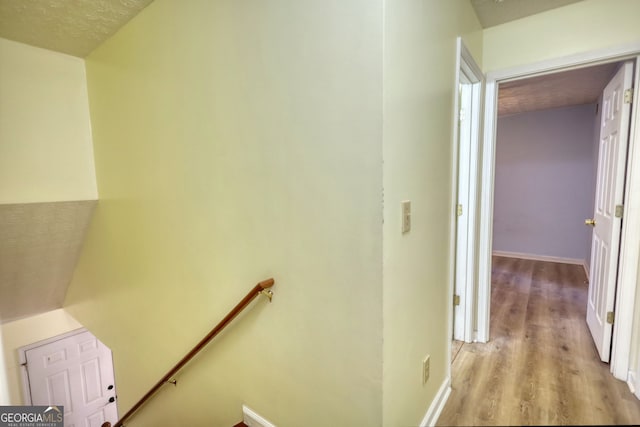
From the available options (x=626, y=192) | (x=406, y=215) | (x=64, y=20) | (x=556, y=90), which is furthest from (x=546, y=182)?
(x=64, y=20)

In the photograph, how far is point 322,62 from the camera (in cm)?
114

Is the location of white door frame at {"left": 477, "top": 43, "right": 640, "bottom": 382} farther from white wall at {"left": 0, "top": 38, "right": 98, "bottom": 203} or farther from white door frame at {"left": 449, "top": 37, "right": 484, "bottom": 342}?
white wall at {"left": 0, "top": 38, "right": 98, "bottom": 203}

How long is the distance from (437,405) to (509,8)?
2.36 meters

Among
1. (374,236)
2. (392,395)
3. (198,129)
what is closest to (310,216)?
(374,236)

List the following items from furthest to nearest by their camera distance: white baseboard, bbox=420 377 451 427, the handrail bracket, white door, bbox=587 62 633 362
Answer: white door, bbox=587 62 633 362 < white baseboard, bbox=420 377 451 427 < the handrail bracket

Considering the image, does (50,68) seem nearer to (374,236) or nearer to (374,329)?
(374,236)

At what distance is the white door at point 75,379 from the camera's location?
→ 11.7 feet

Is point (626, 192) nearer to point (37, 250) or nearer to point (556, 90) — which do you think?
point (556, 90)

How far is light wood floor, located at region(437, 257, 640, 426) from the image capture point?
132 centimetres

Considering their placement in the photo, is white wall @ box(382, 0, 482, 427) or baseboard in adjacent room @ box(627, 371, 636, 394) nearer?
white wall @ box(382, 0, 482, 427)

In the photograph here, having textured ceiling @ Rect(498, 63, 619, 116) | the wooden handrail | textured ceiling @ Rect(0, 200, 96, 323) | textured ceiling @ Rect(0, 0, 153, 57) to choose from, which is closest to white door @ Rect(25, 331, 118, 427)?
textured ceiling @ Rect(0, 200, 96, 323)

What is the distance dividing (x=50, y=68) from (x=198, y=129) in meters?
1.68

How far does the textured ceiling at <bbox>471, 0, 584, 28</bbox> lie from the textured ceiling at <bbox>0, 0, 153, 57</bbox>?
1987mm

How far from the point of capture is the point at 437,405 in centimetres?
168
